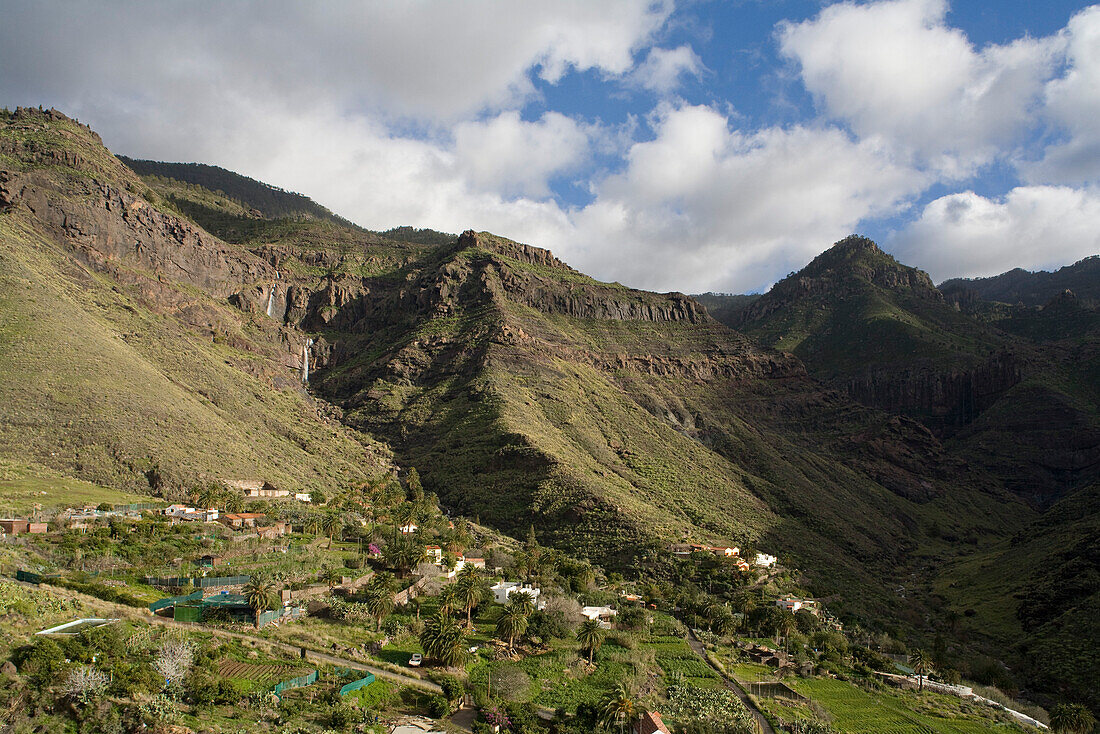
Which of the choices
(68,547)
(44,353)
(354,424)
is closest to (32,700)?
(68,547)

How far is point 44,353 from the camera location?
6719 centimetres

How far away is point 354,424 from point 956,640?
8607cm

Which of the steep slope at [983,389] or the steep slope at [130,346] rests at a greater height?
the steep slope at [983,389]

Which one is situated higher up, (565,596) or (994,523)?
(994,523)

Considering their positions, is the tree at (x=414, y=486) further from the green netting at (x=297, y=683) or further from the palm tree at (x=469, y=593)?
the green netting at (x=297, y=683)

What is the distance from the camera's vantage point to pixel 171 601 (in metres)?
37.4

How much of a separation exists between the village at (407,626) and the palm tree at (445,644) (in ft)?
0.42

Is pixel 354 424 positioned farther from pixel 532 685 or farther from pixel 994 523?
pixel 994 523

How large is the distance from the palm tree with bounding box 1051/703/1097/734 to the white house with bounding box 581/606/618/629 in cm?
A: 2719

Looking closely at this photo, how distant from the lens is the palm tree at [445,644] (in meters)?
37.2

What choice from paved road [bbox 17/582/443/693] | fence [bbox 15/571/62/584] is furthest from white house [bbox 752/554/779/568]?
fence [bbox 15/571/62/584]

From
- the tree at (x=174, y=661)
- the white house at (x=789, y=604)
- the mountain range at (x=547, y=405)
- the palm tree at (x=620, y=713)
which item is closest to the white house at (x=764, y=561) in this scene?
the mountain range at (x=547, y=405)

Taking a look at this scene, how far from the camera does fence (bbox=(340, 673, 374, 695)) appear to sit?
30859 millimetres

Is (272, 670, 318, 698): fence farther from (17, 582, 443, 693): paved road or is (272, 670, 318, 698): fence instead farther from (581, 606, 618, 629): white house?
(581, 606, 618, 629): white house
